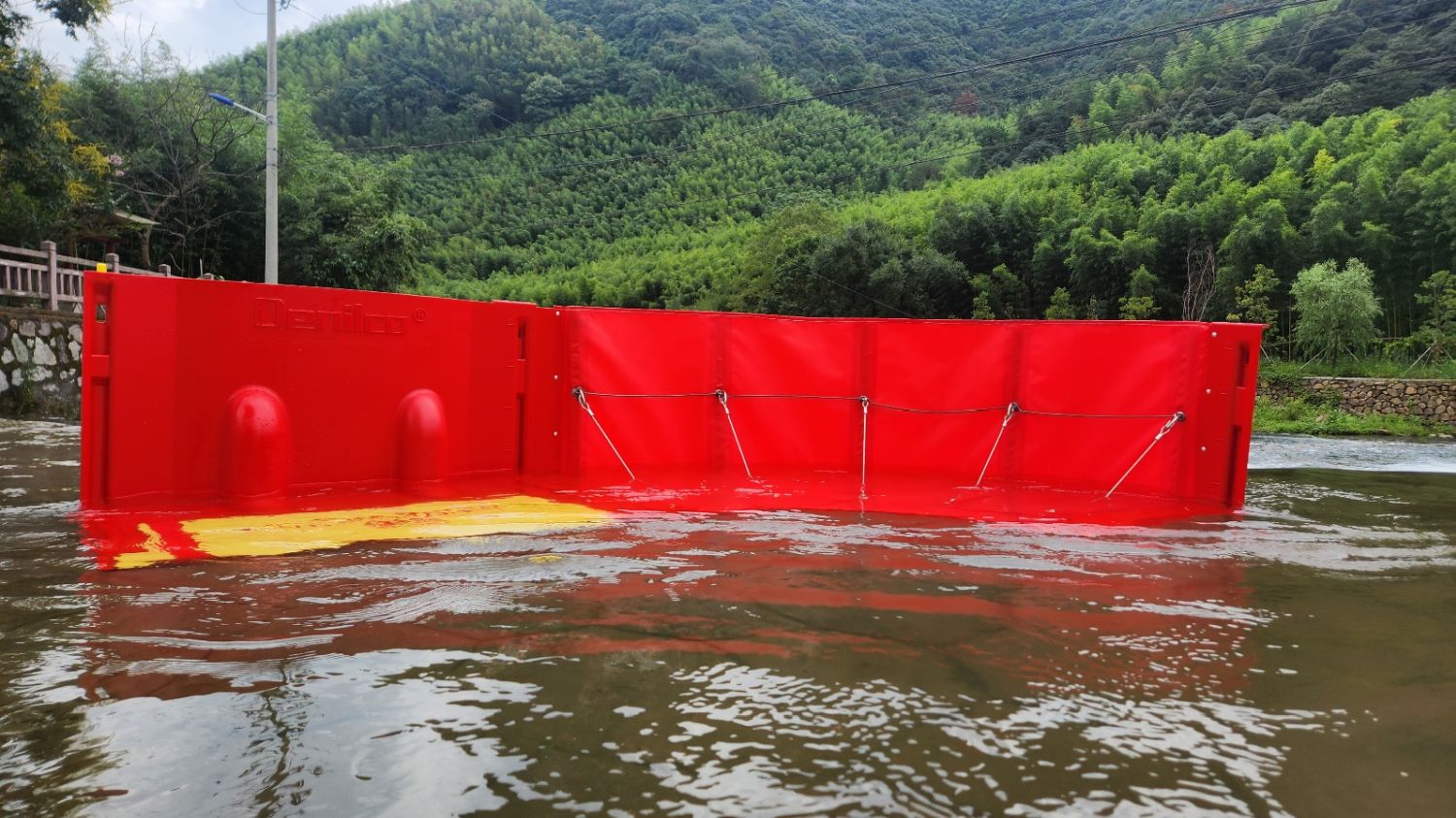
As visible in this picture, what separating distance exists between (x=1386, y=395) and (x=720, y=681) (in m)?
24.1

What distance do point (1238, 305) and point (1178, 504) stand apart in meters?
21.2

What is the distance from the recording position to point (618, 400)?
6.98 meters

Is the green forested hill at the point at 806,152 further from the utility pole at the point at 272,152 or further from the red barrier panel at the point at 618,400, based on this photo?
the red barrier panel at the point at 618,400

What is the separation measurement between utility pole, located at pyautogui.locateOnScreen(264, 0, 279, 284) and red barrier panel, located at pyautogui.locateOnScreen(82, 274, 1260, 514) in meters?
12.1

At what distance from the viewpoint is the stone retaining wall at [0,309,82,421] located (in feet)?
46.7

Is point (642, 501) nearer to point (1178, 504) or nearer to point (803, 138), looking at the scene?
point (1178, 504)

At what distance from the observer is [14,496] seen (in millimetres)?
5555

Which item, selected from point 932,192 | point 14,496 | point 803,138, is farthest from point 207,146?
point 803,138

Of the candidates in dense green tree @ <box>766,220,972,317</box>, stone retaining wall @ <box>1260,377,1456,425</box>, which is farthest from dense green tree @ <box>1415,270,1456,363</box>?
dense green tree @ <box>766,220,972,317</box>

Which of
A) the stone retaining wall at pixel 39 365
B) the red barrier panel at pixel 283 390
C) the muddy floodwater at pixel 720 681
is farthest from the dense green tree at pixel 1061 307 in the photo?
the muddy floodwater at pixel 720 681

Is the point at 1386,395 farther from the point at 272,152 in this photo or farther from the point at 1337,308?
the point at 272,152

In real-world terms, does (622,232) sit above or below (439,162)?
below

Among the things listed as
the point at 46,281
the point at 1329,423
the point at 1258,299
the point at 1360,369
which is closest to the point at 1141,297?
the point at 1258,299

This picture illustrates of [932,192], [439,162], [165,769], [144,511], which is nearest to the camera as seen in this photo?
[165,769]
